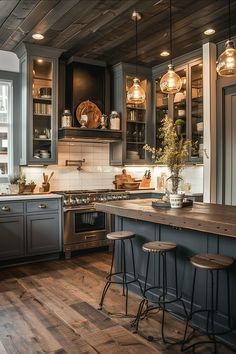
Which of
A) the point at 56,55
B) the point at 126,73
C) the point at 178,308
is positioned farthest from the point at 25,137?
the point at 178,308

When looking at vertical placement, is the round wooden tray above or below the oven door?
above

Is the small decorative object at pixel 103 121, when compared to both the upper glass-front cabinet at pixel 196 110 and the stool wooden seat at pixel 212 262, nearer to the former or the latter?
the upper glass-front cabinet at pixel 196 110

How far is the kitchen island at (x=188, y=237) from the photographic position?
251 centimetres

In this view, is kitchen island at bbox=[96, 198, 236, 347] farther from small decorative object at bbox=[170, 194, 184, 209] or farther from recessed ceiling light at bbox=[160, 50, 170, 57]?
recessed ceiling light at bbox=[160, 50, 170, 57]

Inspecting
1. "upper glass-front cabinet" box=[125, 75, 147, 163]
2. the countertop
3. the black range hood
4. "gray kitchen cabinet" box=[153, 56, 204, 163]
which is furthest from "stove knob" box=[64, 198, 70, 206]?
"gray kitchen cabinet" box=[153, 56, 204, 163]

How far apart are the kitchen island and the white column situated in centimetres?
167

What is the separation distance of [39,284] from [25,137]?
2.21 meters

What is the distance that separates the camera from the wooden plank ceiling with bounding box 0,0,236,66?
3664 millimetres

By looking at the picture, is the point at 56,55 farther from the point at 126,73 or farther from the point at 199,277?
the point at 199,277

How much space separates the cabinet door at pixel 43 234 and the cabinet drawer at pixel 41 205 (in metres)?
0.09

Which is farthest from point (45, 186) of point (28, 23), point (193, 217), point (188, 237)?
point (193, 217)

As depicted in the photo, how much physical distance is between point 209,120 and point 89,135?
1828 mm

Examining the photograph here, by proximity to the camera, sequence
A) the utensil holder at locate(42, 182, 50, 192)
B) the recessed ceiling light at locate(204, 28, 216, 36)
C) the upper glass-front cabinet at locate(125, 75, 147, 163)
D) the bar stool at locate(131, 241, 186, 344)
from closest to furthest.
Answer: the bar stool at locate(131, 241, 186, 344)
the recessed ceiling light at locate(204, 28, 216, 36)
the utensil holder at locate(42, 182, 50, 192)
the upper glass-front cabinet at locate(125, 75, 147, 163)

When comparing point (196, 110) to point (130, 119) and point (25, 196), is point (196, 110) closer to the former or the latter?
point (130, 119)
